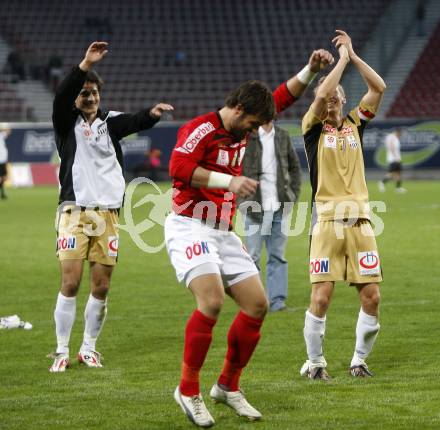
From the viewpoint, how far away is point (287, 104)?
709cm

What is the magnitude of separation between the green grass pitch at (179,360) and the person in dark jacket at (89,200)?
39 centimetres

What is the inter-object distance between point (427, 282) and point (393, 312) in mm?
2401

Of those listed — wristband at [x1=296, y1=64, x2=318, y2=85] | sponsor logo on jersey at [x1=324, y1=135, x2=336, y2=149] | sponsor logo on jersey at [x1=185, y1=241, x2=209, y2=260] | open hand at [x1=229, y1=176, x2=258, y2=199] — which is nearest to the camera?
open hand at [x1=229, y1=176, x2=258, y2=199]

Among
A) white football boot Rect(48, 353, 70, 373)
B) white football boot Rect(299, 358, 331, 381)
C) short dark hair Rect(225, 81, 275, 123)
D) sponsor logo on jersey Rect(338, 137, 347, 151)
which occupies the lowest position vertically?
white football boot Rect(48, 353, 70, 373)

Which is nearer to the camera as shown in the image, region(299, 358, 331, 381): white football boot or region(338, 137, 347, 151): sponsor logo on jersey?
region(299, 358, 331, 381): white football boot

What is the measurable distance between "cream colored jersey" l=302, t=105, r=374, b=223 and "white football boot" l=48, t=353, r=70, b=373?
2.27 meters

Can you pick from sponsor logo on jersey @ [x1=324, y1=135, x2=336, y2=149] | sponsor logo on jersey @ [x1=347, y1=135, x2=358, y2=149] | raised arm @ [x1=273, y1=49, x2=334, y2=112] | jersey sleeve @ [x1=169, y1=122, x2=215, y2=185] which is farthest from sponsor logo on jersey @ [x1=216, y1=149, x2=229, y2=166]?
sponsor logo on jersey @ [x1=347, y1=135, x2=358, y2=149]

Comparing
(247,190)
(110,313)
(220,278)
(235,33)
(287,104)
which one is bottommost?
(110,313)

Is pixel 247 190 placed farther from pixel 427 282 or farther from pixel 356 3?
pixel 356 3

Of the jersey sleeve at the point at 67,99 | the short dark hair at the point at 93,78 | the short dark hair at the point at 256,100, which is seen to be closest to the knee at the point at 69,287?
the jersey sleeve at the point at 67,99

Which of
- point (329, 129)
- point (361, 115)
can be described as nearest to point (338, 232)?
point (329, 129)

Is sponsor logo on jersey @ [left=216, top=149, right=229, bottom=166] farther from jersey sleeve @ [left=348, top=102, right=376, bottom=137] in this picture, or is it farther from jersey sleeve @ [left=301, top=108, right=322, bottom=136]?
jersey sleeve @ [left=348, top=102, right=376, bottom=137]

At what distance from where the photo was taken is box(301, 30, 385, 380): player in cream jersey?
764 centimetres

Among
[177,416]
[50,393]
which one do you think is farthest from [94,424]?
[50,393]
